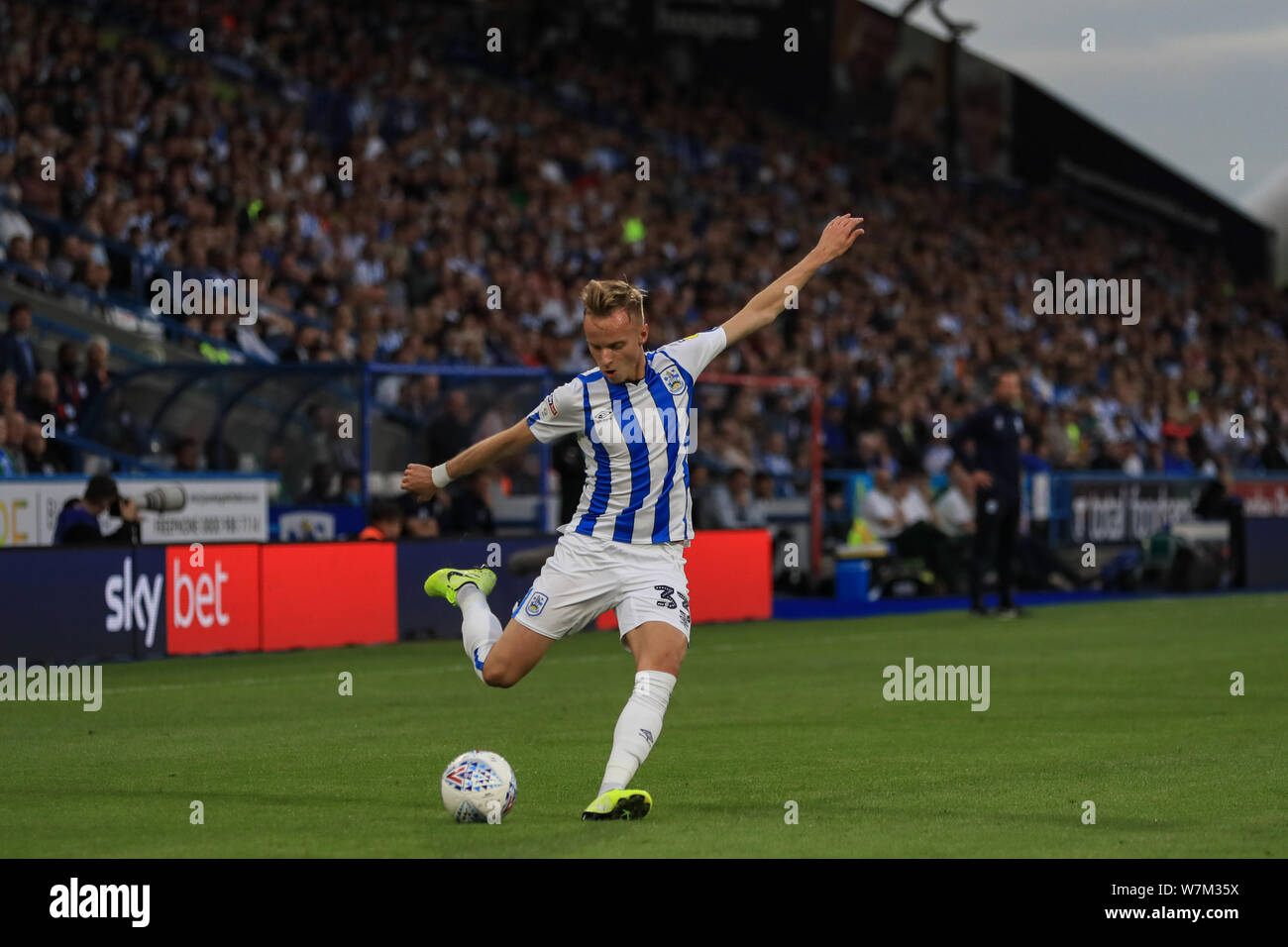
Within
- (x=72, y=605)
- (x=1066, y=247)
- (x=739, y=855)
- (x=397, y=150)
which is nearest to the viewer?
(x=739, y=855)

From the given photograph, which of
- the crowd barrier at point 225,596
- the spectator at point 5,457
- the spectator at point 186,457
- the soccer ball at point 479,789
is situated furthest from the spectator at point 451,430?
the soccer ball at point 479,789

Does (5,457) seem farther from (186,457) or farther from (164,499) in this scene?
(186,457)

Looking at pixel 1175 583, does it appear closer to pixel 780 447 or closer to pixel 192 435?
pixel 780 447

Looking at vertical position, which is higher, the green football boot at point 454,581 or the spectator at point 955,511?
the spectator at point 955,511

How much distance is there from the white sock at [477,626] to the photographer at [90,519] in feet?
25.3

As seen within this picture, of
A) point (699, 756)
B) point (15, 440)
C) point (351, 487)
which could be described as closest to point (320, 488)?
point (351, 487)

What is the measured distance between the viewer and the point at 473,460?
8344mm

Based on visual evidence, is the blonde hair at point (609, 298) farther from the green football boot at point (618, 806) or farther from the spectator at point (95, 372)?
the spectator at point (95, 372)

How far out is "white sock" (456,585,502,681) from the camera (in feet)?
28.3

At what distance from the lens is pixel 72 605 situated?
1512cm

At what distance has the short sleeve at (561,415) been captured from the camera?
27.0 ft

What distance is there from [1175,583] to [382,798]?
1864cm

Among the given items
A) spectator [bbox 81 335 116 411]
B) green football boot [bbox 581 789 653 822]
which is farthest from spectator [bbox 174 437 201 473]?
green football boot [bbox 581 789 653 822]
